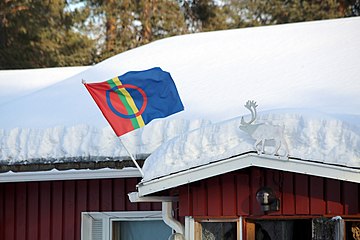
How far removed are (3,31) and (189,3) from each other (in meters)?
5.87

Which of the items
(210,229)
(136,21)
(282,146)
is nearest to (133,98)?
(210,229)

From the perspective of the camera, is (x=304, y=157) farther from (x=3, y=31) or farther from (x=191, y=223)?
(x=3, y=31)

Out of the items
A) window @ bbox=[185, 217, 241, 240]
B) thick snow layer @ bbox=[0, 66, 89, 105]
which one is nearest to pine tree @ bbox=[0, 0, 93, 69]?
thick snow layer @ bbox=[0, 66, 89, 105]

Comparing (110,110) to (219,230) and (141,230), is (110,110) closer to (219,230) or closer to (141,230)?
(219,230)

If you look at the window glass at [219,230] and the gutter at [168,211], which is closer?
the window glass at [219,230]

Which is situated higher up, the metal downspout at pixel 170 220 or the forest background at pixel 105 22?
the forest background at pixel 105 22

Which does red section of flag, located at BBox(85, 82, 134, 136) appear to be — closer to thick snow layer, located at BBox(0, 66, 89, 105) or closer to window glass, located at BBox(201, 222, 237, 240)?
window glass, located at BBox(201, 222, 237, 240)

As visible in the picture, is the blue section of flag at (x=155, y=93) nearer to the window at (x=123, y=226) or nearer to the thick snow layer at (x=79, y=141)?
the thick snow layer at (x=79, y=141)

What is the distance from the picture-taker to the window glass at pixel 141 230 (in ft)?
34.6

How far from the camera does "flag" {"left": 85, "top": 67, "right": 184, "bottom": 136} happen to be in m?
8.75

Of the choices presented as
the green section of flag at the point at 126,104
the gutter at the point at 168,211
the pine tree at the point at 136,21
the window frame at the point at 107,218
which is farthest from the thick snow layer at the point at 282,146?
the pine tree at the point at 136,21

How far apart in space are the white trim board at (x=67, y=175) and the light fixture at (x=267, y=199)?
209cm

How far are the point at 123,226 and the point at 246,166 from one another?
11.2ft

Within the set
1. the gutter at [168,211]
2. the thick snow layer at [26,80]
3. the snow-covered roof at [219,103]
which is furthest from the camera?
the thick snow layer at [26,80]
